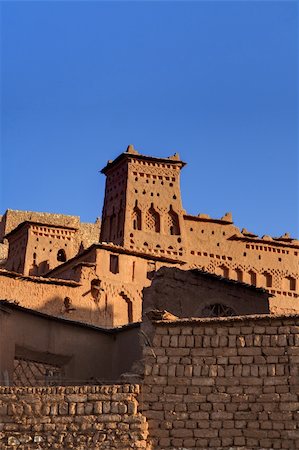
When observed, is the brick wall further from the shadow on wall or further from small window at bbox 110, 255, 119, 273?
small window at bbox 110, 255, 119, 273

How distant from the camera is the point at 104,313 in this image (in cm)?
2856

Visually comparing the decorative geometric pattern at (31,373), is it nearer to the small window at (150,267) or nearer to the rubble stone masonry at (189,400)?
the rubble stone masonry at (189,400)

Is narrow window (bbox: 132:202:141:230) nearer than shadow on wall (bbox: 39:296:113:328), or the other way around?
shadow on wall (bbox: 39:296:113:328)

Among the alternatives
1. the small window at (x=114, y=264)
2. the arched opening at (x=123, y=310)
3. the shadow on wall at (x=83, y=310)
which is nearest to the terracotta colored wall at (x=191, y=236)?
the small window at (x=114, y=264)

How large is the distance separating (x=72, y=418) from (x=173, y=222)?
2402 cm

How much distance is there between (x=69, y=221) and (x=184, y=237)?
11051 mm

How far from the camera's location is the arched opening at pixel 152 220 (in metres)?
36.9

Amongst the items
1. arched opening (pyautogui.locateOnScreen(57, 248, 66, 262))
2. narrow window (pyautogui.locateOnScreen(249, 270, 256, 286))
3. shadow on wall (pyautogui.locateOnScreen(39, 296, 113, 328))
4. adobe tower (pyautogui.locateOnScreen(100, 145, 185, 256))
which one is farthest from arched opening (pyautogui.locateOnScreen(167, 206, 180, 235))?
shadow on wall (pyautogui.locateOnScreen(39, 296, 113, 328))

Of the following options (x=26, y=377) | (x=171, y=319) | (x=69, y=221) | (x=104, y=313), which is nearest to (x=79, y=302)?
(x=104, y=313)

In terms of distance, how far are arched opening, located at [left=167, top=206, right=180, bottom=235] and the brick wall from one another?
23.2 m

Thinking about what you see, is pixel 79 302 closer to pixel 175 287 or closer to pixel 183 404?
pixel 175 287

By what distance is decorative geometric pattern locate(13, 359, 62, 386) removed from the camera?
19.3 metres

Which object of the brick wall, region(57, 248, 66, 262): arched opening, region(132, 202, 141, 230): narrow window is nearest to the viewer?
the brick wall

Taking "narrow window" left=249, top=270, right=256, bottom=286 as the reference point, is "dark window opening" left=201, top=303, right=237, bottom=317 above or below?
below
